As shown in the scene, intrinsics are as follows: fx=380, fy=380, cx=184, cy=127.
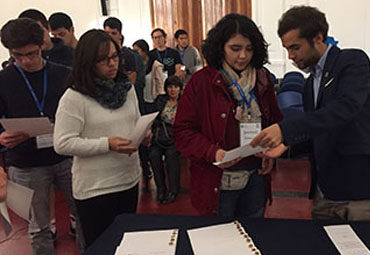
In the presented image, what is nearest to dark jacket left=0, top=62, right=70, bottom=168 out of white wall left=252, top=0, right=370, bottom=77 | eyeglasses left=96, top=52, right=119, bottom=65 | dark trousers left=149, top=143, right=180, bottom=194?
eyeglasses left=96, top=52, right=119, bottom=65

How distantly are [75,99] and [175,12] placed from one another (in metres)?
6.82

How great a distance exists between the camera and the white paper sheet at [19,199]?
4.24ft

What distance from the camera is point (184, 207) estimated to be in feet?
11.6

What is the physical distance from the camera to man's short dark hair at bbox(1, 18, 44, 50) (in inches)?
73.1

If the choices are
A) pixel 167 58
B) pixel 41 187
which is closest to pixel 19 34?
pixel 41 187

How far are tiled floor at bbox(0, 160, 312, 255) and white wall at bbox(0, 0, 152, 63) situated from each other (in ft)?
15.8

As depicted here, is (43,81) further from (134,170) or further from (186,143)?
(186,143)

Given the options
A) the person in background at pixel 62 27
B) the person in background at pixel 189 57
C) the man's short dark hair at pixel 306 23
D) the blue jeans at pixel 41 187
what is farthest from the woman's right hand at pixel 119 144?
the person in background at pixel 189 57

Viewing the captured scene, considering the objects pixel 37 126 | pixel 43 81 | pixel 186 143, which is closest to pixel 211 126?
pixel 186 143

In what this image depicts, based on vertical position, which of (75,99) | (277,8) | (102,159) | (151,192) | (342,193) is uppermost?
(277,8)

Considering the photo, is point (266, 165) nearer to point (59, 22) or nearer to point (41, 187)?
point (41, 187)

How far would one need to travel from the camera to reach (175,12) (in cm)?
812

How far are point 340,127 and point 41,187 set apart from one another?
5.22ft

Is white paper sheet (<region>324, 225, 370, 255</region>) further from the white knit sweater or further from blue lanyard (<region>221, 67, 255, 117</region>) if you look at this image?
the white knit sweater
